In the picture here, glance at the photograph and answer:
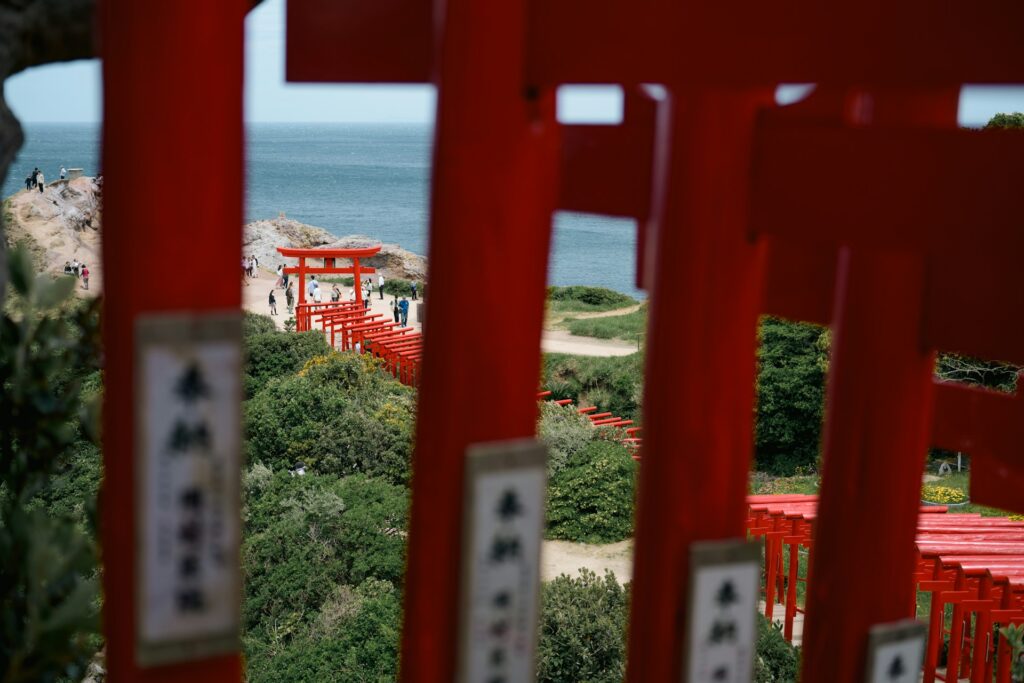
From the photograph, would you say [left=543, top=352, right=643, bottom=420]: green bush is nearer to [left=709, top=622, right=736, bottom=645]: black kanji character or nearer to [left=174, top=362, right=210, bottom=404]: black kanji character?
[left=709, top=622, right=736, bottom=645]: black kanji character

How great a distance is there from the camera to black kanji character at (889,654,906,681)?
3.22 metres

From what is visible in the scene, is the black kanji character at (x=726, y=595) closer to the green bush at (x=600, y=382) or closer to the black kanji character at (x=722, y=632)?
the black kanji character at (x=722, y=632)

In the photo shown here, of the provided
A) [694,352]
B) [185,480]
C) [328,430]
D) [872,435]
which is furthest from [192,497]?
[328,430]

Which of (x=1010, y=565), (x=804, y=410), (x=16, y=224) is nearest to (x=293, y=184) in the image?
(x=16, y=224)

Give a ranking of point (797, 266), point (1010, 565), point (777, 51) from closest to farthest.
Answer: point (777, 51) → point (797, 266) → point (1010, 565)

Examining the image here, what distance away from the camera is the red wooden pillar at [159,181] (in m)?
2.08

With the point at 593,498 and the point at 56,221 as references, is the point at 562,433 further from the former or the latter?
the point at 56,221

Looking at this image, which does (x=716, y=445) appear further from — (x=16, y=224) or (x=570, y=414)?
(x=16, y=224)

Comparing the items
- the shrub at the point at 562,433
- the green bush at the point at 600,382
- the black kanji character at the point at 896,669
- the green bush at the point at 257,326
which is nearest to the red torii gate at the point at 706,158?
the black kanji character at the point at 896,669

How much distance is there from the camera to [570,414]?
43.5 ft

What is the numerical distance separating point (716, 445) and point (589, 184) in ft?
2.82

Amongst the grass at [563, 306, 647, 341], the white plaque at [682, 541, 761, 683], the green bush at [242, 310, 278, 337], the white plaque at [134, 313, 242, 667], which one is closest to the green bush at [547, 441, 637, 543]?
the green bush at [242, 310, 278, 337]

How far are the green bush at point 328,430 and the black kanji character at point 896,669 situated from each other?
783 centimetres

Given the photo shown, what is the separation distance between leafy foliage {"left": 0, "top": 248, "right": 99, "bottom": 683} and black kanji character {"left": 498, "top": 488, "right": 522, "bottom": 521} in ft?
2.65
